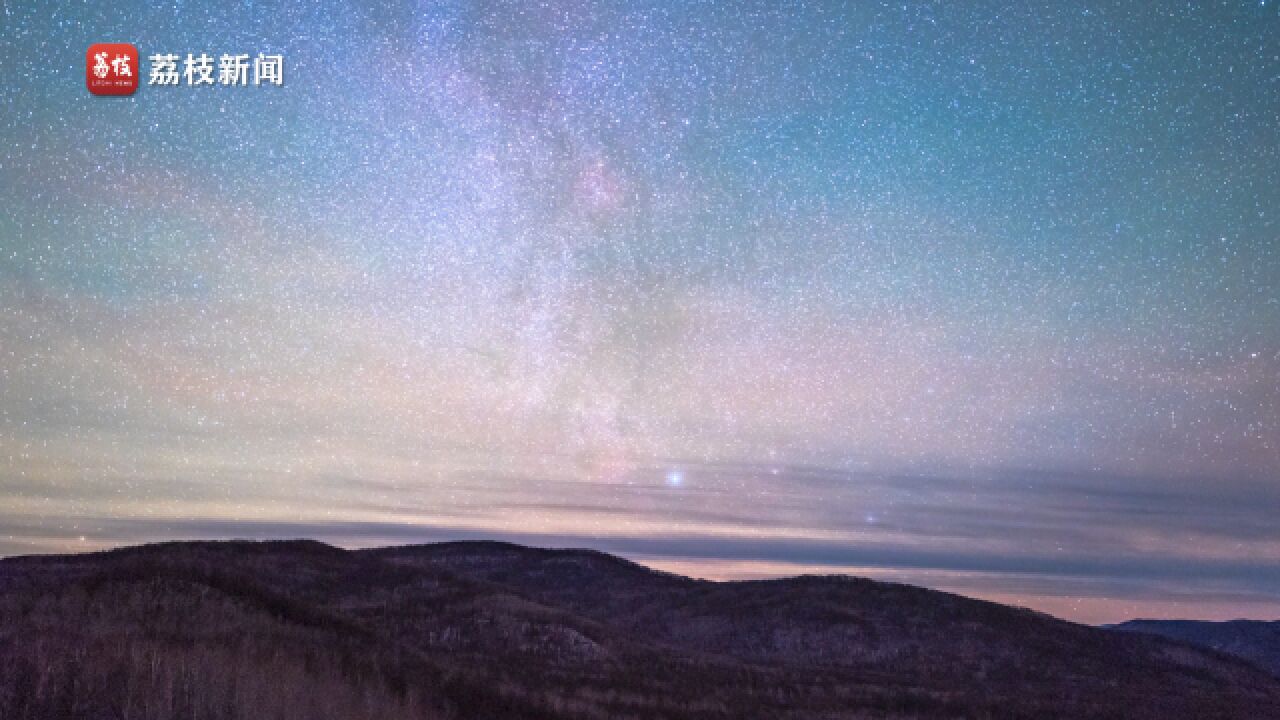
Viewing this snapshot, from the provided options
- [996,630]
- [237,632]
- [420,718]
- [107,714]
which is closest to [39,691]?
[107,714]

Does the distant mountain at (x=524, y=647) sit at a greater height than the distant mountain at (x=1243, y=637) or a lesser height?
greater

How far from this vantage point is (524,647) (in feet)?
115

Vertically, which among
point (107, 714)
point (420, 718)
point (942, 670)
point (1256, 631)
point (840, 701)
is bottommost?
point (1256, 631)

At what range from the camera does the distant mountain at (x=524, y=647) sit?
427 inches

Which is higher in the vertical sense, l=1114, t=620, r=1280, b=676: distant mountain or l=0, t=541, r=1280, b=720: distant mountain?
l=0, t=541, r=1280, b=720: distant mountain

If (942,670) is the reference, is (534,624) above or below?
above

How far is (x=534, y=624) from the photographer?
37438 mm

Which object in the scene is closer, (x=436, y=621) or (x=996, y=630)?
(x=436, y=621)

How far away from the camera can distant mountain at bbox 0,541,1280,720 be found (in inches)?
427

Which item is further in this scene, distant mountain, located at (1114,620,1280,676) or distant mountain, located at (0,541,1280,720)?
distant mountain, located at (1114,620,1280,676)

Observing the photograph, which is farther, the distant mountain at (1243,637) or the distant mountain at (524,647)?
the distant mountain at (1243,637)

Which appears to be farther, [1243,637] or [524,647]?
[1243,637]

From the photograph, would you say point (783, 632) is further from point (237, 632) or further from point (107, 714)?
point (107, 714)

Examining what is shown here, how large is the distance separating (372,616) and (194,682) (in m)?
31.9
